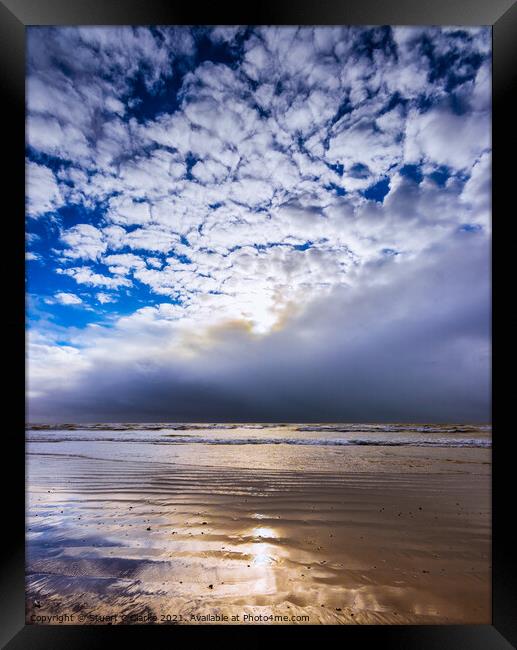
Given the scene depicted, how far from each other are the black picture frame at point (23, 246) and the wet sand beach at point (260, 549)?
0.26 metres

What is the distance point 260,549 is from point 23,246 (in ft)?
9.11

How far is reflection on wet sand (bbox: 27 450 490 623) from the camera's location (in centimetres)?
189

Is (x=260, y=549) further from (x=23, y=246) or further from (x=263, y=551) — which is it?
(x=23, y=246)

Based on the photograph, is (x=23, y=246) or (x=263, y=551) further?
(x=263, y=551)

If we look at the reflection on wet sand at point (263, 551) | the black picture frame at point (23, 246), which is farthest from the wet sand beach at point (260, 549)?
the black picture frame at point (23, 246)

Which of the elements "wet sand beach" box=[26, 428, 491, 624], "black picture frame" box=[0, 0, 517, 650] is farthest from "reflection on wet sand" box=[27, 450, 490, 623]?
"black picture frame" box=[0, 0, 517, 650]

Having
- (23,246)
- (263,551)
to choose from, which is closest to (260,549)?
(263,551)

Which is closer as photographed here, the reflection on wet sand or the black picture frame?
the black picture frame

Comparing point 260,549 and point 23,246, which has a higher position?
point 23,246

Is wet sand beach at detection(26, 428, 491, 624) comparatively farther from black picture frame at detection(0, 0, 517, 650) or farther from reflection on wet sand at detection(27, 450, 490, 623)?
black picture frame at detection(0, 0, 517, 650)

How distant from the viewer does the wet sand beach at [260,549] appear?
1879 millimetres

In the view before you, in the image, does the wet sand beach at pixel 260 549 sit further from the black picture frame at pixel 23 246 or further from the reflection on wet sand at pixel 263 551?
the black picture frame at pixel 23 246

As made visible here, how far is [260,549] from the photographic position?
248 centimetres

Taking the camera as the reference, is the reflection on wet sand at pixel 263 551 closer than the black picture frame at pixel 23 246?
No
